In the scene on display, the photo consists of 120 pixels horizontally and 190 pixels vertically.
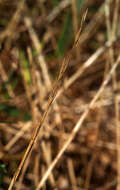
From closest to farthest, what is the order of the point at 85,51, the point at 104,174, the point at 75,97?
the point at 104,174 → the point at 75,97 → the point at 85,51

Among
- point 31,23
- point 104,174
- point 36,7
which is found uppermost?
point 36,7

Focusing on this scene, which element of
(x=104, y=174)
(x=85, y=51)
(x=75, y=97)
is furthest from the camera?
(x=85, y=51)

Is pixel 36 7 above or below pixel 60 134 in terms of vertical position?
above

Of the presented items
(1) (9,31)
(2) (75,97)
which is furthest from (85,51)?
(1) (9,31)

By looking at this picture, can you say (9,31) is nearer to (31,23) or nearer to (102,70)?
(31,23)

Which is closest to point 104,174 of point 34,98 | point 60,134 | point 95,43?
point 60,134

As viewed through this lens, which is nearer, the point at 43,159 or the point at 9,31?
the point at 43,159
